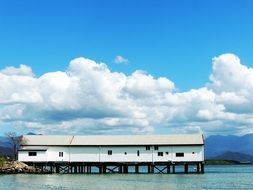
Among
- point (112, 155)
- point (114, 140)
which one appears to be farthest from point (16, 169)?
point (114, 140)

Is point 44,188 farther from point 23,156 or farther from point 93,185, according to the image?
point 23,156

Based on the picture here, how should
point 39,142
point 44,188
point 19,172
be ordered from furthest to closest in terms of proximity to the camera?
point 39,142, point 19,172, point 44,188

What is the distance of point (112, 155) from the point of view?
82188 millimetres

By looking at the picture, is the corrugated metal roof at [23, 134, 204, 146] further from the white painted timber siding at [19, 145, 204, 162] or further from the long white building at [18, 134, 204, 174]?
the white painted timber siding at [19, 145, 204, 162]

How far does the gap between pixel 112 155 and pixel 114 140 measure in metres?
2.47

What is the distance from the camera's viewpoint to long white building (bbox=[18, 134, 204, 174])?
263 ft

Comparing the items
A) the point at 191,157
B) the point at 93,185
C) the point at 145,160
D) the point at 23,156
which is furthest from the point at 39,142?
the point at 93,185

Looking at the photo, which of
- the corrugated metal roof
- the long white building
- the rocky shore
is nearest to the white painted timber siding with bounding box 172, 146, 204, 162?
the long white building

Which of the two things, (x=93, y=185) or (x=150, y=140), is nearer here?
(x=93, y=185)

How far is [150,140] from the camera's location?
3226 inches

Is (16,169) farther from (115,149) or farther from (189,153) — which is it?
(189,153)

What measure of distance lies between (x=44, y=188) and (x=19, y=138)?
114 feet

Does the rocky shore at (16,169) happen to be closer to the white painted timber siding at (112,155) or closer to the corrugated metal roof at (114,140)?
the white painted timber siding at (112,155)

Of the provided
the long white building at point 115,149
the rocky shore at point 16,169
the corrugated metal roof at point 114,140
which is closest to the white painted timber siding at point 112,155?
the long white building at point 115,149
